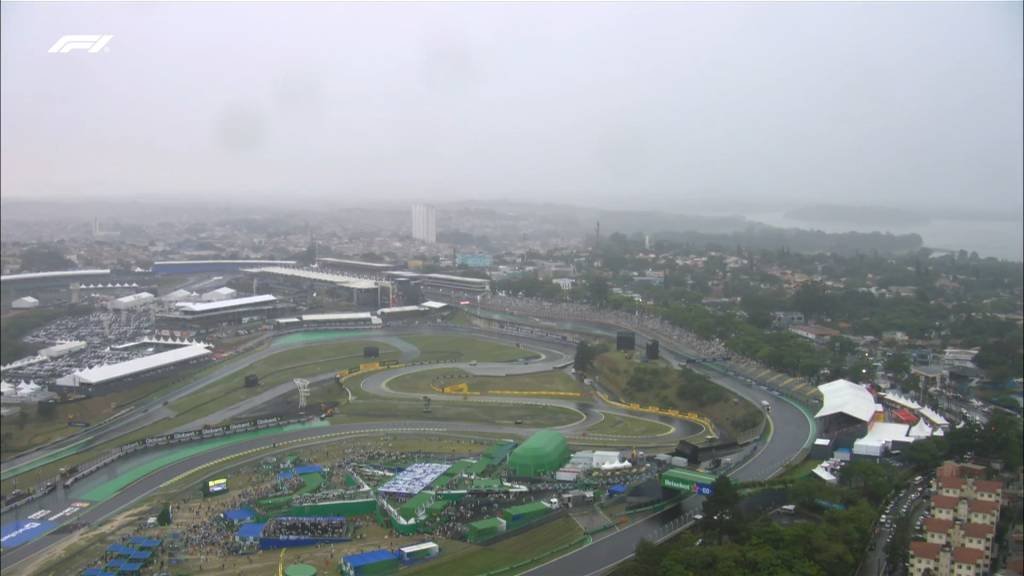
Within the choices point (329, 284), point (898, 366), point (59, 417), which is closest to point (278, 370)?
point (59, 417)

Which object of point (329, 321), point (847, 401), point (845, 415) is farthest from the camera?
point (329, 321)

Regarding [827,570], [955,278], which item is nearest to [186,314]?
[827,570]

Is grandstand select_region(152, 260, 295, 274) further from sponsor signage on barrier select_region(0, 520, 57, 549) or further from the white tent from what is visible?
the white tent

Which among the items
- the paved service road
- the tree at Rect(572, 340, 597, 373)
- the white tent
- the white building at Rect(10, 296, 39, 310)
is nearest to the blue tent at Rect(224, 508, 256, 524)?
the paved service road

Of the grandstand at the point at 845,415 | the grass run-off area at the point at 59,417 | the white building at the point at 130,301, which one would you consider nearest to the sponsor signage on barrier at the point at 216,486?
the grass run-off area at the point at 59,417

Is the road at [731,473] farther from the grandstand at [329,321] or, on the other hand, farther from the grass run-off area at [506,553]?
the grandstand at [329,321]

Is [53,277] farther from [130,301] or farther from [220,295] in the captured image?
[220,295]
